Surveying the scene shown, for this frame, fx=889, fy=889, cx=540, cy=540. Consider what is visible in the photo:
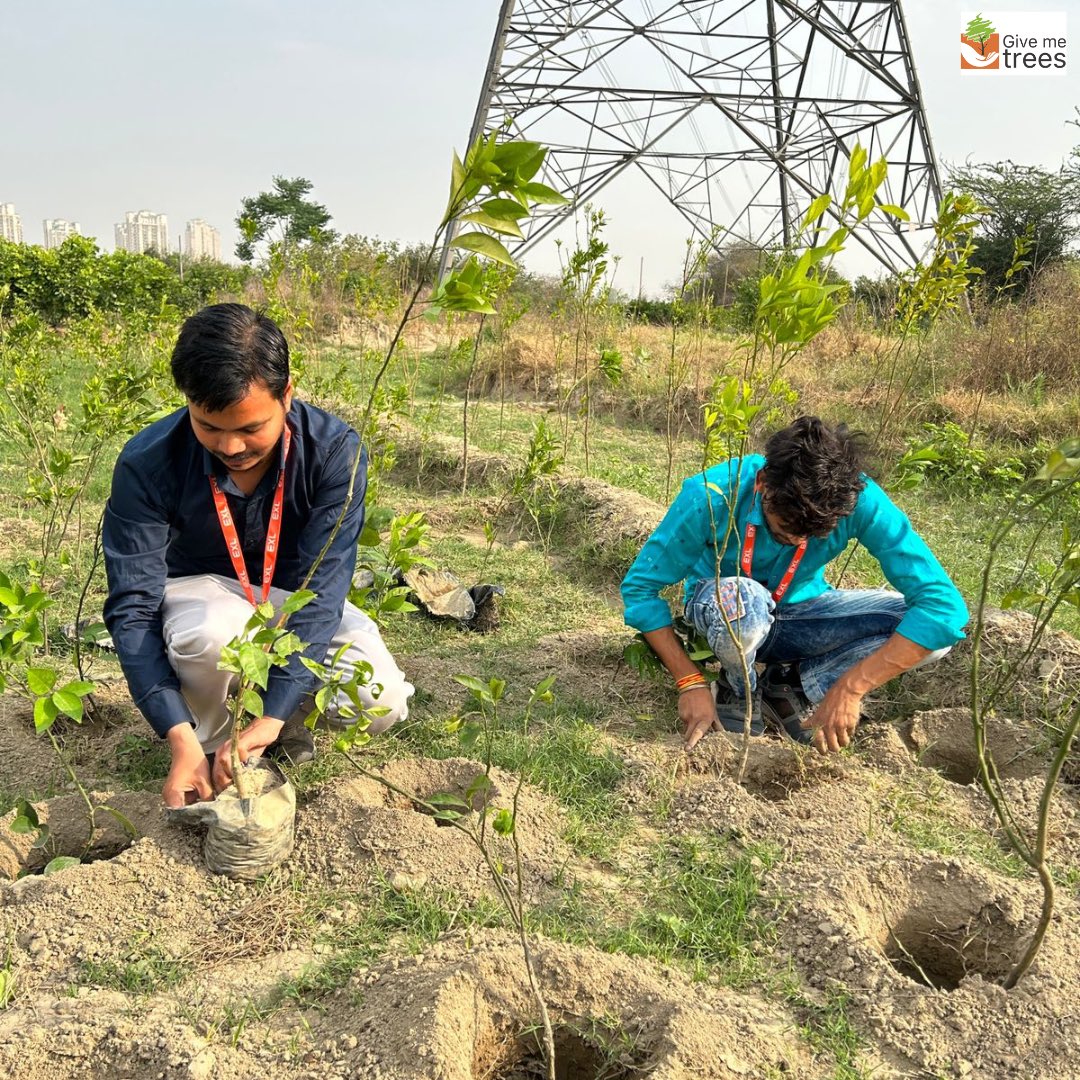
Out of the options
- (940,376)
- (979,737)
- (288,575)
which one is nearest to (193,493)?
(288,575)

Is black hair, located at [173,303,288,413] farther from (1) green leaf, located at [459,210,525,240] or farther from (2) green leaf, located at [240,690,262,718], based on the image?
(1) green leaf, located at [459,210,525,240]

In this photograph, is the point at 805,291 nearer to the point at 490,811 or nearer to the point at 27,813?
the point at 490,811

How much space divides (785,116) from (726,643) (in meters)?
12.8

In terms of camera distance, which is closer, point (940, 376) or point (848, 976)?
point (848, 976)

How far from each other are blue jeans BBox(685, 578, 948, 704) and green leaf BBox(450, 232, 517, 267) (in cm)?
152

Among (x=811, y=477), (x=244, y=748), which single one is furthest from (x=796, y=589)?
(x=244, y=748)

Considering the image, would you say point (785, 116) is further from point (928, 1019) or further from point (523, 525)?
point (928, 1019)

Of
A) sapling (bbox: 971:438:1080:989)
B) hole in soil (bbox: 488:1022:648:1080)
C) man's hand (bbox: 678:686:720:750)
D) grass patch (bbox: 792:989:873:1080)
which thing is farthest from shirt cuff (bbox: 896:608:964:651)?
hole in soil (bbox: 488:1022:648:1080)

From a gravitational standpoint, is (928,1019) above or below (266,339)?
below

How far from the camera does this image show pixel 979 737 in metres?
1.49

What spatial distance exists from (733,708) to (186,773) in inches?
65.0

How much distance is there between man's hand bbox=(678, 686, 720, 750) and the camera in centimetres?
259

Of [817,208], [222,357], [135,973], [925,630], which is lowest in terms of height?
[135,973]

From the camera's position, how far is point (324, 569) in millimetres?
2176
